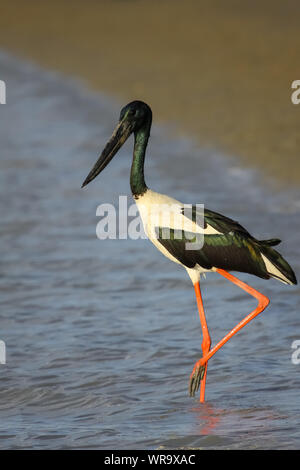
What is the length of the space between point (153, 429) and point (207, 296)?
3.31 metres

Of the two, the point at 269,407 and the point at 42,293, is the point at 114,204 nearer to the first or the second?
the point at 42,293

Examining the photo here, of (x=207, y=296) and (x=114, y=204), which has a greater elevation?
(x=114, y=204)

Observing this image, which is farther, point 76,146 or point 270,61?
point 270,61

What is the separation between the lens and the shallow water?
22.0 ft

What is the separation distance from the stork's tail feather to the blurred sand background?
6.38 m

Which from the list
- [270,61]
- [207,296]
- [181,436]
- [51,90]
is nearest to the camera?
[181,436]

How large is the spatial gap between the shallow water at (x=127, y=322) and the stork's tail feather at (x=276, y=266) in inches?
27.1

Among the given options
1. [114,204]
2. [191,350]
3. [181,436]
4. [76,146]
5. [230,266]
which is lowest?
[181,436]

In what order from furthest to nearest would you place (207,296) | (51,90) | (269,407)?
(51,90)
(207,296)
(269,407)

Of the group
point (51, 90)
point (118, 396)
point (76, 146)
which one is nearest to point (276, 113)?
point (76, 146)

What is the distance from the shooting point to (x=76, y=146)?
54.8 ft

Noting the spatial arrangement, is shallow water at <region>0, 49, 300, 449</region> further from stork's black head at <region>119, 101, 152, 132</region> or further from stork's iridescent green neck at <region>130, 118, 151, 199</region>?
stork's black head at <region>119, 101, 152, 132</region>
